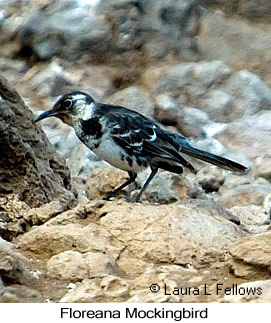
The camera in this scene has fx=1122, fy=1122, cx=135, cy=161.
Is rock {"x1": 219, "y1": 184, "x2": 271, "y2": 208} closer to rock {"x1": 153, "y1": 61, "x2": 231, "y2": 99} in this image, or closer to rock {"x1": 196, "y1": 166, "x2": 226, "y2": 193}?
rock {"x1": 196, "y1": 166, "x2": 226, "y2": 193}

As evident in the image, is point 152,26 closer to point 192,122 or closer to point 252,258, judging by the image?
point 192,122

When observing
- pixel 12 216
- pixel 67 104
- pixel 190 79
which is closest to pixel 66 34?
pixel 190 79

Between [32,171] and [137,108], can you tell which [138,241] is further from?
[137,108]

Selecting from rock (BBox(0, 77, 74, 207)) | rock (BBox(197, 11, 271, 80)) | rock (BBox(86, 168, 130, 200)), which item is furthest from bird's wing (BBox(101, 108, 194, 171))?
rock (BBox(197, 11, 271, 80))

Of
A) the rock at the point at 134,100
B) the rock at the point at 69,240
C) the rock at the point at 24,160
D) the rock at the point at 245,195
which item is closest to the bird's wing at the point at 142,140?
the rock at the point at 24,160

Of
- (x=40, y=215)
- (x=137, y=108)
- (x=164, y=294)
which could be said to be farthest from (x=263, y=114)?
(x=164, y=294)

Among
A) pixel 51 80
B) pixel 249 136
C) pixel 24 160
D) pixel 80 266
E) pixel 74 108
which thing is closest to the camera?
pixel 80 266
